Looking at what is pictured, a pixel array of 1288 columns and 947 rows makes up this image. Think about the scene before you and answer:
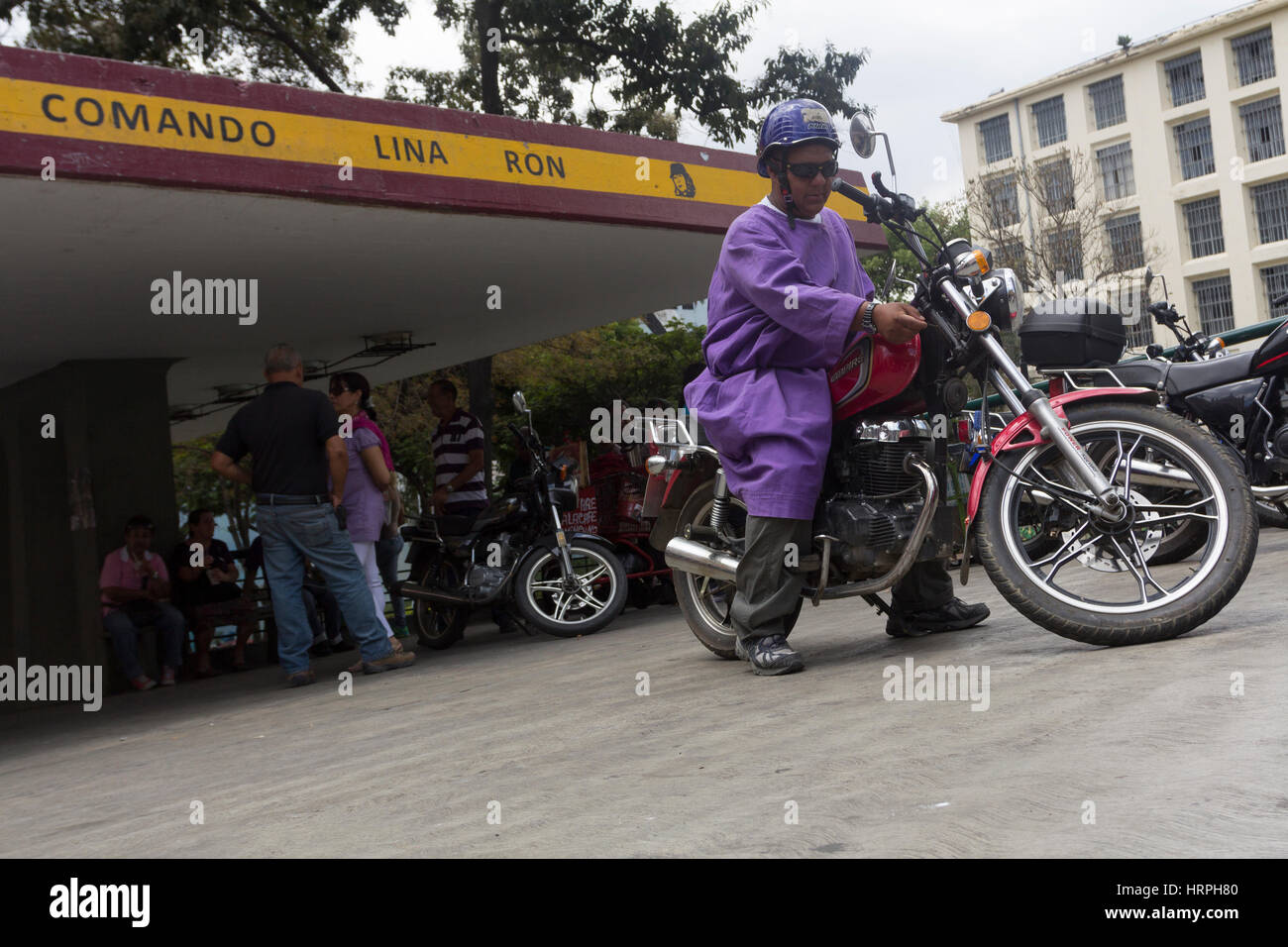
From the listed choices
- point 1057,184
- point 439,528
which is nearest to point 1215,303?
point 1057,184

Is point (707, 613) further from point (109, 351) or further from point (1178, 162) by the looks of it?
point (1178, 162)

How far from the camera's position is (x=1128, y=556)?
13.8 ft

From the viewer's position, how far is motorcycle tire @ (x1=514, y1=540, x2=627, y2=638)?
853 centimetres

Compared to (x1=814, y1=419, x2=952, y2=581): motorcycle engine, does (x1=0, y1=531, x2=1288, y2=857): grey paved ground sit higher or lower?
lower

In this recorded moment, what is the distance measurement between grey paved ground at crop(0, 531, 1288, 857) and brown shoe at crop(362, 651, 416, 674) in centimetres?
201

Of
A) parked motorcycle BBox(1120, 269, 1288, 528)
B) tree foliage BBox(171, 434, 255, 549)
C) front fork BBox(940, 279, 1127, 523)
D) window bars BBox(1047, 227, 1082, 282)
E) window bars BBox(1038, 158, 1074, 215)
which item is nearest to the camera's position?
front fork BBox(940, 279, 1127, 523)

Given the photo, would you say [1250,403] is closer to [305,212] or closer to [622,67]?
[305,212]

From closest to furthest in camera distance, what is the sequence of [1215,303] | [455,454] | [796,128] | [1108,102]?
[796,128], [455,454], [1215,303], [1108,102]

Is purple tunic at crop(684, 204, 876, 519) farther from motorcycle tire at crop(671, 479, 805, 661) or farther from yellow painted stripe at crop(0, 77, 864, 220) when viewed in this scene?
yellow painted stripe at crop(0, 77, 864, 220)

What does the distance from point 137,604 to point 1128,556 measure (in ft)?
28.7

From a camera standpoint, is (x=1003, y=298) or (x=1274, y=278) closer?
(x=1003, y=298)

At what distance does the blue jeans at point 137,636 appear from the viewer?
1034 centimetres

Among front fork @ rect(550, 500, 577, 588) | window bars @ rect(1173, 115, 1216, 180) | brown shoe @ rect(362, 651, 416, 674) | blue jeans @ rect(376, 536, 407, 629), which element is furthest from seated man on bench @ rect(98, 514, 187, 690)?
window bars @ rect(1173, 115, 1216, 180)
